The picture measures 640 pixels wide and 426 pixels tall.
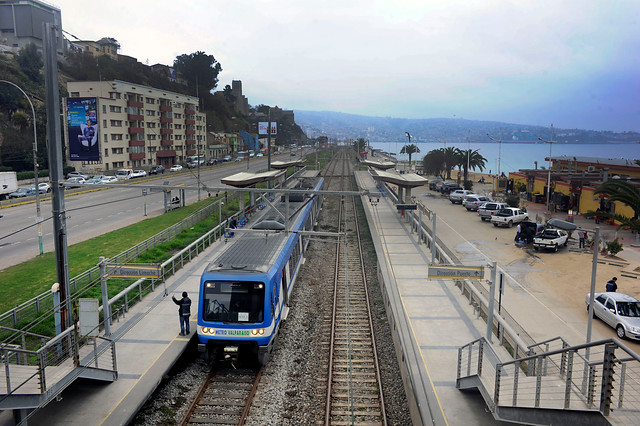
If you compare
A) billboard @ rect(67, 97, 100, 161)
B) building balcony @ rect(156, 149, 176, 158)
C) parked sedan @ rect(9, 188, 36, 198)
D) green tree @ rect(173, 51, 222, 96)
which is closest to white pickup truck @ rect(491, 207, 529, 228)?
billboard @ rect(67, 97, 100, 161)

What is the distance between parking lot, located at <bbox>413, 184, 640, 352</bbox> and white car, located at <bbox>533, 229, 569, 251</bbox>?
0.37m

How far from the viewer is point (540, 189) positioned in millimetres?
48938

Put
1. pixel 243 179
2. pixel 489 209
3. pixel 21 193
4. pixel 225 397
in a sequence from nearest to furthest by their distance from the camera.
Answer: pixel 225 397
pixel 243 179
pixel 489 209
pixel 21 193

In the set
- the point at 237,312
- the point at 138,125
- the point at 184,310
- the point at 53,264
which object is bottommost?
the point at 53,264

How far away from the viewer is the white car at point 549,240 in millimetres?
27297

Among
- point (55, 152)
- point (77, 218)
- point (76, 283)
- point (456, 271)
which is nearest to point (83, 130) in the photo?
point (55, 152)

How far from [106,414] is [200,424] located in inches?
74.7

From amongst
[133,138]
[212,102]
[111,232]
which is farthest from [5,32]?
[111,232]

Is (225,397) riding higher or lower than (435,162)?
lower

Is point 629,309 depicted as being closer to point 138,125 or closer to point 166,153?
point 138,125

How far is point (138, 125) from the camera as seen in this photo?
6719cm

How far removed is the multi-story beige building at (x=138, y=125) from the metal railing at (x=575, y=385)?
164 feet

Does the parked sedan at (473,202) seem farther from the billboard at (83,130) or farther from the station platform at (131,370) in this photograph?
the billboard at (83,130)

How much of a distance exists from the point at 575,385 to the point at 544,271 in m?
17.7
